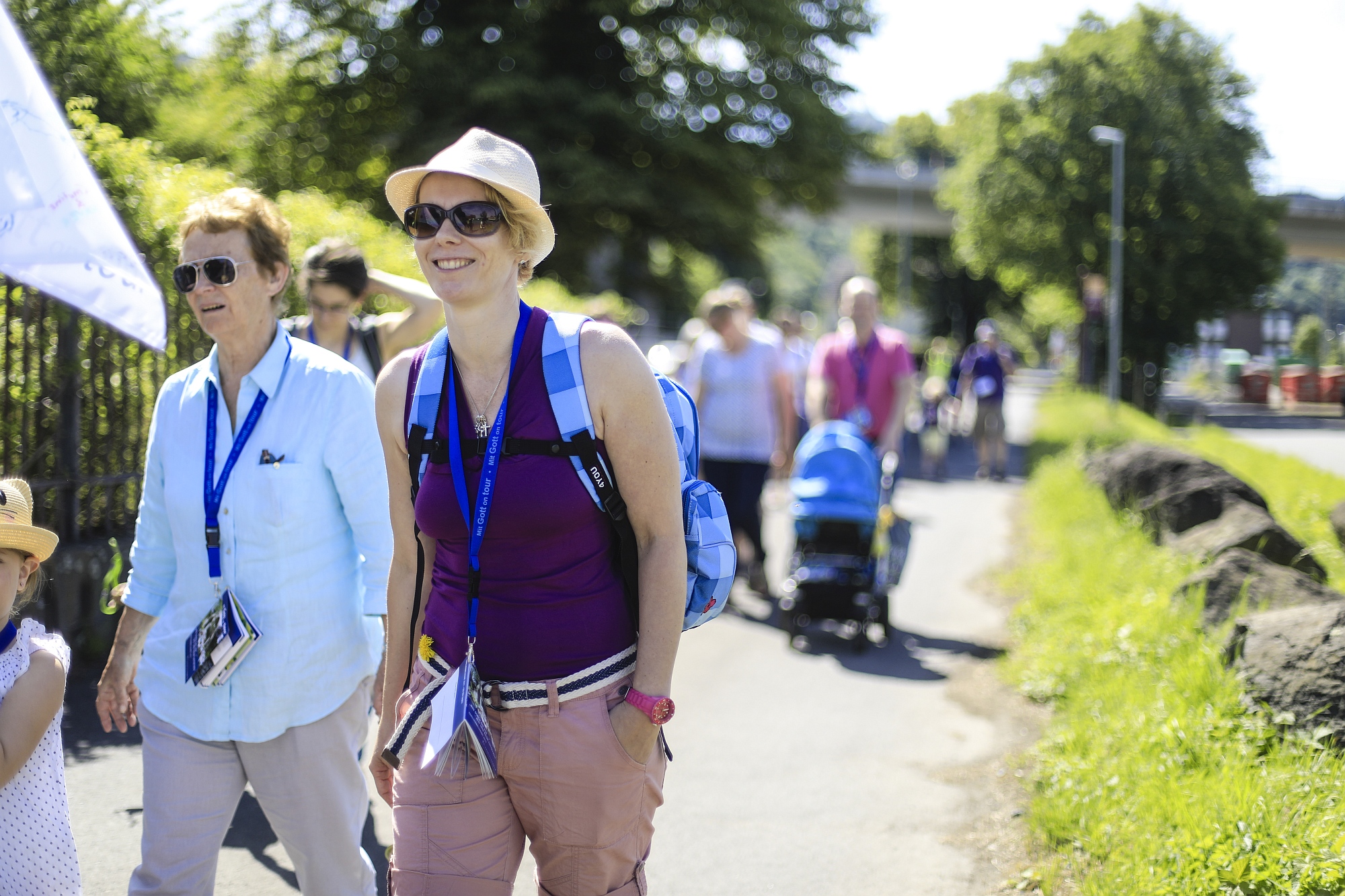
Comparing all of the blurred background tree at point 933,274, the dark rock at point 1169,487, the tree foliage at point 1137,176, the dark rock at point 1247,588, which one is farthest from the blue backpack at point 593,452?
the blurred background tree at point 933,274

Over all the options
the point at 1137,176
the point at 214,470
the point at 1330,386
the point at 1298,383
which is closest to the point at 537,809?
the point at 214,470

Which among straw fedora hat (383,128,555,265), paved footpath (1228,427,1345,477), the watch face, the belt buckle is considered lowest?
paved footpath (1228,427,1345,477)

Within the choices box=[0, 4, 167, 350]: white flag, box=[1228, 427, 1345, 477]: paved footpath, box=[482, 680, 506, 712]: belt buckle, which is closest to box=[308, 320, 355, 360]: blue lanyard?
box=[0, 4, 167, 350]: white flag

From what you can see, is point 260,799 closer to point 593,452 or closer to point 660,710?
point 660,710

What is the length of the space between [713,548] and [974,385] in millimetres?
15032

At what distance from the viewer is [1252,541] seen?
22.0 feet

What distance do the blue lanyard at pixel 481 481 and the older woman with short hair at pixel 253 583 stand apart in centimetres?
63

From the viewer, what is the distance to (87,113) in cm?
635

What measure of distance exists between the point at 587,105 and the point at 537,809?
20822 millimetres

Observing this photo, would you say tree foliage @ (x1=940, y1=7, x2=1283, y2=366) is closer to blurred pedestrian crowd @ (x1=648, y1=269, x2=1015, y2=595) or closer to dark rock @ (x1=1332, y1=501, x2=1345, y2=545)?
dark rock @ (x1=1332, y1=501, x2=1345, y2=545)

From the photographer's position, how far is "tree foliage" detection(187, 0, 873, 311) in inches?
864

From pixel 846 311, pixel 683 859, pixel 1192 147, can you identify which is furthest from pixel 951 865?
pixel 1192 147

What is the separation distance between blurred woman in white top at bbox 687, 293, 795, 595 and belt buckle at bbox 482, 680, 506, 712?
5876mm

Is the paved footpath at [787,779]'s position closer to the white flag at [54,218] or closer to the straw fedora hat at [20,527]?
the straw fedora hat at [20,527]
